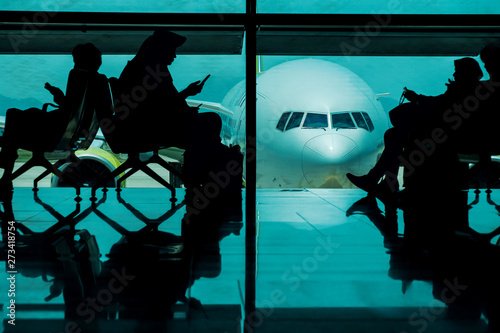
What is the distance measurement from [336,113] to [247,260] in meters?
3.56

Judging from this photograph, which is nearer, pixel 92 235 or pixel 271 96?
pixel 92 235

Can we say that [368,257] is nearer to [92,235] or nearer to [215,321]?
[215,321]

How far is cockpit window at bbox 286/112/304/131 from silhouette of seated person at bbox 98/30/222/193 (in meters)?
2.16

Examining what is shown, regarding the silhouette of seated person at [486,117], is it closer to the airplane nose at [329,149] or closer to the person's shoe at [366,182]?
the person's shoe at [366,182]

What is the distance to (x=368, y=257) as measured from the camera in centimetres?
134

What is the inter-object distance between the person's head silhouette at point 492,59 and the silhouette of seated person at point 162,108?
1.51m

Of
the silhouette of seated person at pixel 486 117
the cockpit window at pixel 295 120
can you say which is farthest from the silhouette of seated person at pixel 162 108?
the cockpit window at pixel 295 120

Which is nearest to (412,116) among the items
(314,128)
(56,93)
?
(56,93)

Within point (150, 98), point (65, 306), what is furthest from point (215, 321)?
point (150, 98)

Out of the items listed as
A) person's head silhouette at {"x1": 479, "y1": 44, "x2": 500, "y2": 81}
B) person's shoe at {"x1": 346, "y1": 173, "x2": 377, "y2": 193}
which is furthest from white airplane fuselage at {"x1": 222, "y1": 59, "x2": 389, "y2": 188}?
person's head silhouette at {"x1": 479, "y1": 44, "x2": 500, "y2": 81}

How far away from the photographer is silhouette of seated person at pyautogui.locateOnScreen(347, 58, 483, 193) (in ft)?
8.24

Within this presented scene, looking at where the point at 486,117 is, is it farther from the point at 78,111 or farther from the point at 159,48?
the point at 78,111

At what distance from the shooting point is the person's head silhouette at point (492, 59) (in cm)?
268

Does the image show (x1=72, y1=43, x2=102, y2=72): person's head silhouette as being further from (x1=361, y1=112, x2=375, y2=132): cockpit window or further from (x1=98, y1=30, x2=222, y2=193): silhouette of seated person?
(x1=361, y1=112, x2=375, y2=132): cockpit window
